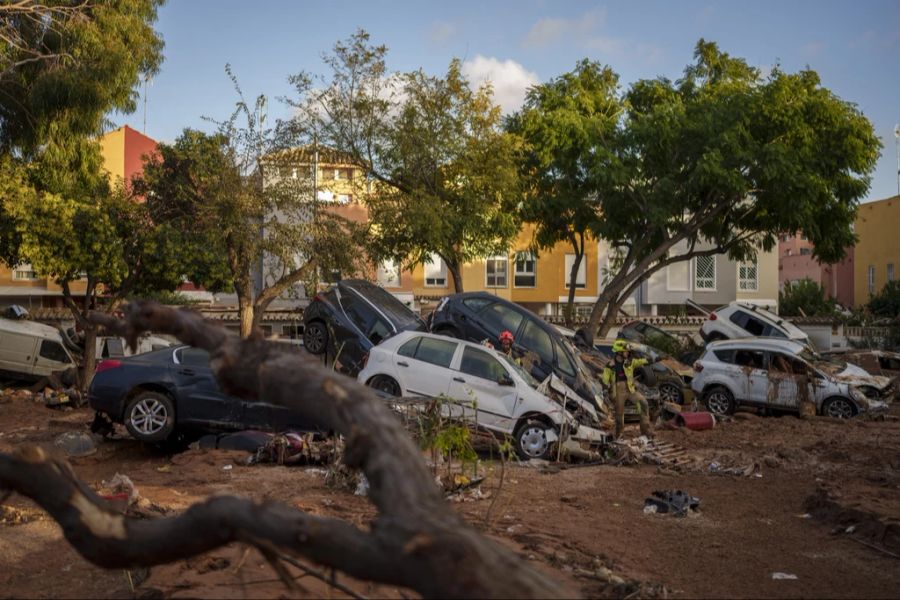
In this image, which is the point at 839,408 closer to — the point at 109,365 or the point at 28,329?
the point at 109,365

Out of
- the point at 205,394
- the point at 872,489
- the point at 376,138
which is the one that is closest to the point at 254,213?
the point at 376,138

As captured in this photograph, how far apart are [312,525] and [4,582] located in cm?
415

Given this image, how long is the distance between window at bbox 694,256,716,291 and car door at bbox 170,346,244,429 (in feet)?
124

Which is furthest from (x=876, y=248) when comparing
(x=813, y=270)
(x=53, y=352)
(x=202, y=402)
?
(x=202, y=402)

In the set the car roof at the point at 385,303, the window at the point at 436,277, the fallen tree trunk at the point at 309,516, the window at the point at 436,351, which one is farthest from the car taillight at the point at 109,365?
the window at the point at 436,277

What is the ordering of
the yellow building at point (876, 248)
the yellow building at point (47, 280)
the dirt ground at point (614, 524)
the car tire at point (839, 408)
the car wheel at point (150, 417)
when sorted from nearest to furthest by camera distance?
the dirt ground at point (614, 524) → the car wheel at point (150, 417) → the car tire at point (839, 408) → the yellow building at point (47, 280) → the yellow building at point (876, 248)

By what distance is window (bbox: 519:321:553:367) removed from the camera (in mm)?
15617

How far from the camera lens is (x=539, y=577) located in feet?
12.1

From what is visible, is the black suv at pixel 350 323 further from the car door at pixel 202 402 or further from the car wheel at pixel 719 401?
the car wheel at pixel 719 401

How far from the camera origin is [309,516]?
4.00 metres

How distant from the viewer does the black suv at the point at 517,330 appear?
15.4 metres

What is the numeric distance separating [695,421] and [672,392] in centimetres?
378

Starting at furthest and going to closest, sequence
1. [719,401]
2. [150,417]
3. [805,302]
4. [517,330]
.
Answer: [805,302], [719,401], [517,330], [150,417]

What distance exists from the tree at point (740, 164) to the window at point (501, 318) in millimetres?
9204
